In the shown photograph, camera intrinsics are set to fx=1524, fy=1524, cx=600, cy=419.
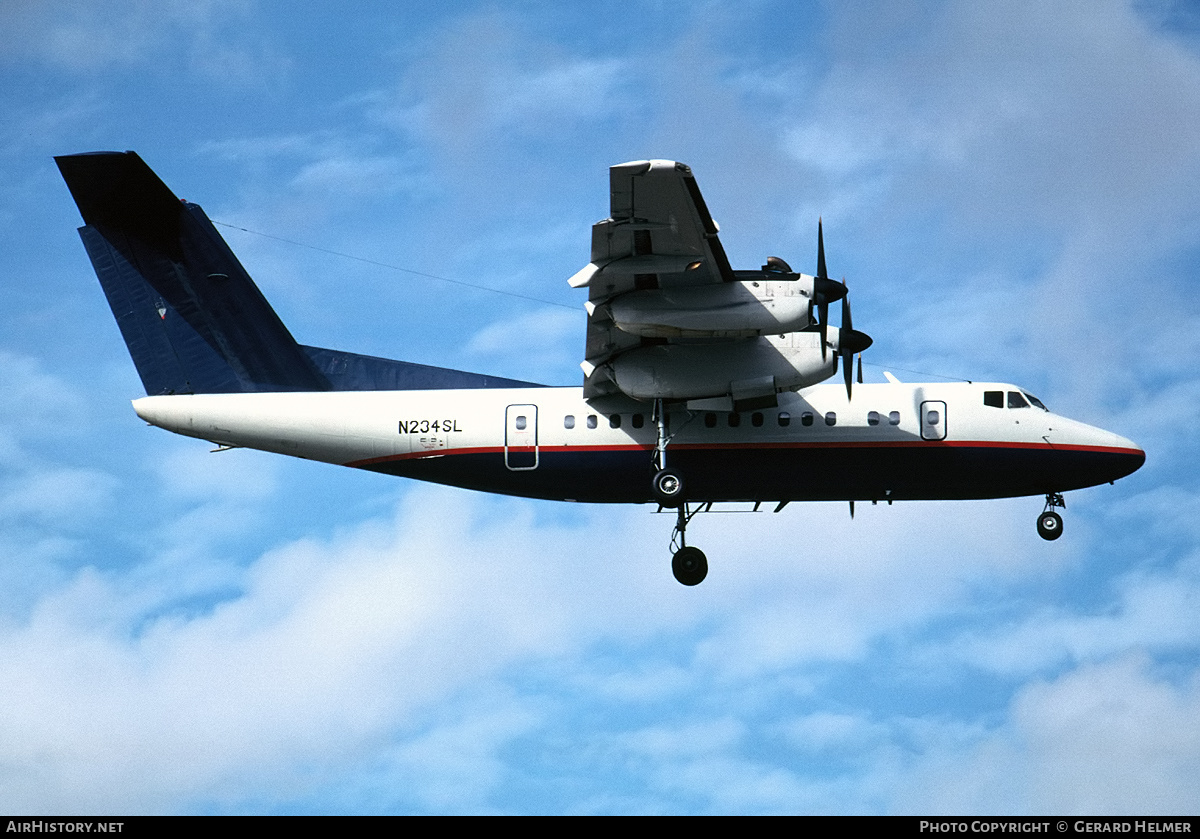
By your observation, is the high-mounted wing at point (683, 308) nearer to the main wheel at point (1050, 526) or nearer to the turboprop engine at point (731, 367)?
the turboprop engine at point (731, 367)

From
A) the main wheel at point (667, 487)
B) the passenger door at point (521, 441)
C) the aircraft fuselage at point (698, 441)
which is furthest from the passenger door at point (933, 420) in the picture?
the passenger door at point (521, 441)

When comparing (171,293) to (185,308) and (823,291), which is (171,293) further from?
(823,291)

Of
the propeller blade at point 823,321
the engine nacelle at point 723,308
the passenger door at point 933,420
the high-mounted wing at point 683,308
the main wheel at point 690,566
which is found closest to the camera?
the high-mounted wing at point 683,308

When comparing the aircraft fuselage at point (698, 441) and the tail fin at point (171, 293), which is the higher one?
the tail fin at point (171, 293)

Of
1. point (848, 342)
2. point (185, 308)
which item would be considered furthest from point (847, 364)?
point (185, 308)

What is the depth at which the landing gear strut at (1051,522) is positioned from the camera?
30531 millimetres

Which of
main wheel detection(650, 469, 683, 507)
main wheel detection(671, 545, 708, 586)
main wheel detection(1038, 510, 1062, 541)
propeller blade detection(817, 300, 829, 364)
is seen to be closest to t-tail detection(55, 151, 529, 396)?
main wheel detection(650, 469, 683, 507)

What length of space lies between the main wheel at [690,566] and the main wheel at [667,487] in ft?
5.79

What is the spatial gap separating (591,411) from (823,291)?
17.4ft

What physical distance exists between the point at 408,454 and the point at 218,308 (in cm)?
503

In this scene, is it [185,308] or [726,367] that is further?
[185,308]

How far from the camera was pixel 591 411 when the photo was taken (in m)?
30.0

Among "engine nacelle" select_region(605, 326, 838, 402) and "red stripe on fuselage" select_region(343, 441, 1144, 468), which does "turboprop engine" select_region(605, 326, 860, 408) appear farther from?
"red stripe on fuselage" select_region(343, 441, 1144, 468)
